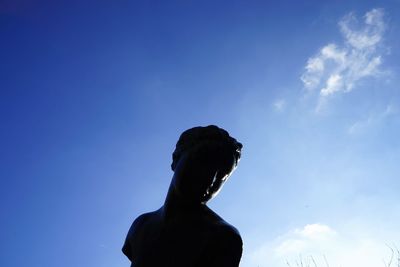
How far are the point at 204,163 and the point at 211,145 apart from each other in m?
0.16

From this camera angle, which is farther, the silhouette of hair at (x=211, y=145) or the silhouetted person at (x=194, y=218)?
the silhouette of hair at (x=211, y=145)

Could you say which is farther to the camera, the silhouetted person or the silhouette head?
the silhouette head

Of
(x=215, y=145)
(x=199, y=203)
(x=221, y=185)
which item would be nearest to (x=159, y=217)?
(x=199, y=203)

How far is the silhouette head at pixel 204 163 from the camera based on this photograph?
9.48ft

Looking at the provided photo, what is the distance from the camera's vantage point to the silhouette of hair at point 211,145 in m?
2.92

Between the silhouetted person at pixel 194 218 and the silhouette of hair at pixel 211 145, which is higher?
the silhouette of hair at pixel 211 145

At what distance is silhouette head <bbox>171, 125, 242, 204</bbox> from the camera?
9.48 ft

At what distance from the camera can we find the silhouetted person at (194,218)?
2.62 meters

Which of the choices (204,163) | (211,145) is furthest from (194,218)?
(211,145)

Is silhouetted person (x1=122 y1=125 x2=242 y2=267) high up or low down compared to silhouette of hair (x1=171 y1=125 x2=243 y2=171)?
down

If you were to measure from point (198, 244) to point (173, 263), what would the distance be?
0.76ft

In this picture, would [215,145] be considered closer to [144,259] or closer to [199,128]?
[199,128]

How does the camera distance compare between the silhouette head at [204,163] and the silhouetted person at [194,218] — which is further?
the silhouette head at [204,163]

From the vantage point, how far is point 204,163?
2.88 m
